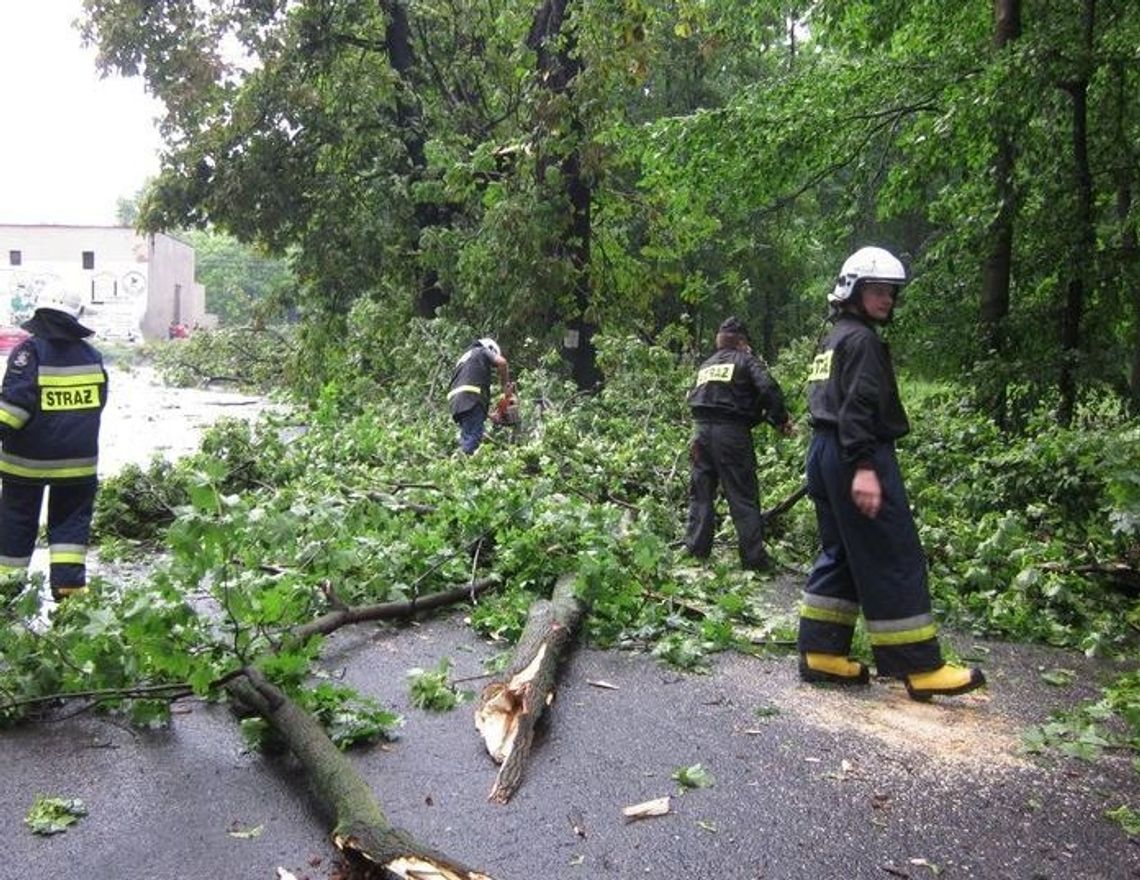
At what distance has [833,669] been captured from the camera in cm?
437

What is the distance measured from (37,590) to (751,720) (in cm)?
291

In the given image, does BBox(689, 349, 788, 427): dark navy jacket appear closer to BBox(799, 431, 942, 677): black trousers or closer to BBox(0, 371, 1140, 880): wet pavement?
BBox(799, 431, 942, 677): black trousers

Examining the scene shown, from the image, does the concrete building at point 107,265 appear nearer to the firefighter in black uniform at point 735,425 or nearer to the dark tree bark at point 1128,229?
the dark tree bark at point 1128,229

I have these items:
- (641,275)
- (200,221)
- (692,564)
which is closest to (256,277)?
(200,221)

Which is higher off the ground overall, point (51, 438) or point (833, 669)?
point (51, 438)

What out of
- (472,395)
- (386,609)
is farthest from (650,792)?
(472,395)

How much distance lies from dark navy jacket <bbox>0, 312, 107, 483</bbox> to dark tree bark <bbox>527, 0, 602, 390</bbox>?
805 centimetres

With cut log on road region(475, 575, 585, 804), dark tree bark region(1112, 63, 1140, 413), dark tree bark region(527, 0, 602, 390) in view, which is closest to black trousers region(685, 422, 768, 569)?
cut log on road region(475, 575, 585, 804)

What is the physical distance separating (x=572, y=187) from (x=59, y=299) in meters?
8.84

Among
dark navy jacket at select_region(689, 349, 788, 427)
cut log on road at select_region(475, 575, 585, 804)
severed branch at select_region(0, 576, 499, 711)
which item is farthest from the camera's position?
dark navy jacket at select_region(689, 349, 788, 427)

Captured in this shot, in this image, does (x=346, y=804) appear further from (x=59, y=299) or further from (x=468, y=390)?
(x=468, y=390)

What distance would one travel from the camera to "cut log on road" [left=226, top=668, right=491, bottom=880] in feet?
8.61

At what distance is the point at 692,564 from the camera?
6.65 m

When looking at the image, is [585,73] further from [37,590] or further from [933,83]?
[37,590]
